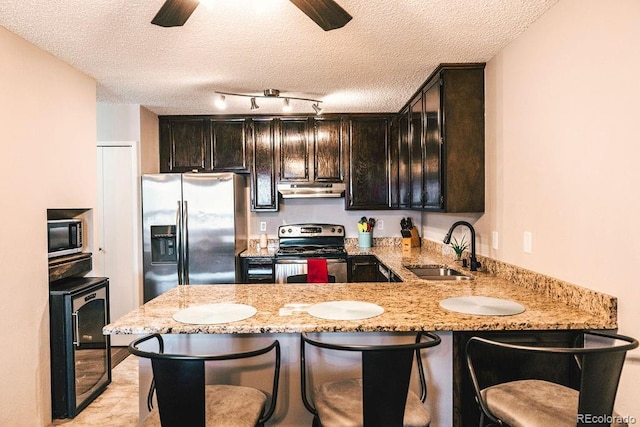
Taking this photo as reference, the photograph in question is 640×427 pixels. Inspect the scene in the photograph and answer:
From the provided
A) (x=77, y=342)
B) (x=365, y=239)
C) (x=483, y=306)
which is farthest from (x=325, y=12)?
(x=365, y=239)

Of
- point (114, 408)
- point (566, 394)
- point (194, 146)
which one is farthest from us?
point (194, 146)

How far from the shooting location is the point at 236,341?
1767mm

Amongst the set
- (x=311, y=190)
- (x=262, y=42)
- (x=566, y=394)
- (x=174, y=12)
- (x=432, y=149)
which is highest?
(x=262, y=42)

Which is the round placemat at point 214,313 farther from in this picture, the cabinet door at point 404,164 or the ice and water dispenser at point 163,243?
the cabinet door at point 404,164

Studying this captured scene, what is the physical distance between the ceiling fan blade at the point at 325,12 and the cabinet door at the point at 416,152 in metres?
1.71

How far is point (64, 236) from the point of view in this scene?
2713mm

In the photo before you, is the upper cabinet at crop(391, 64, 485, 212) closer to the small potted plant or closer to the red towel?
the small potted plant

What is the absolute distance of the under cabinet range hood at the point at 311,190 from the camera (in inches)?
169

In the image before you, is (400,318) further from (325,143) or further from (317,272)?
(325,143)

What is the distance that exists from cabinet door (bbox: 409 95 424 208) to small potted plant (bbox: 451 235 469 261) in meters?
0.42

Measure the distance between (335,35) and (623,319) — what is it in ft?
6.45

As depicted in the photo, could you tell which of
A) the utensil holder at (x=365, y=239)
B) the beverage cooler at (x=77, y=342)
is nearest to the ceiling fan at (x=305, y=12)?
the beverage cooler at (x=77, y=342)

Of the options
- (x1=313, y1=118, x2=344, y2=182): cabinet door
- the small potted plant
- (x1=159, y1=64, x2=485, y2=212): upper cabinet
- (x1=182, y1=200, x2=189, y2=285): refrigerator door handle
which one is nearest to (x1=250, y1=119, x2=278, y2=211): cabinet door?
(x1=159, y1=64, x2=485, y2=212): upper cabinet

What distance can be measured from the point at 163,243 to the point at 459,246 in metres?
2.64
